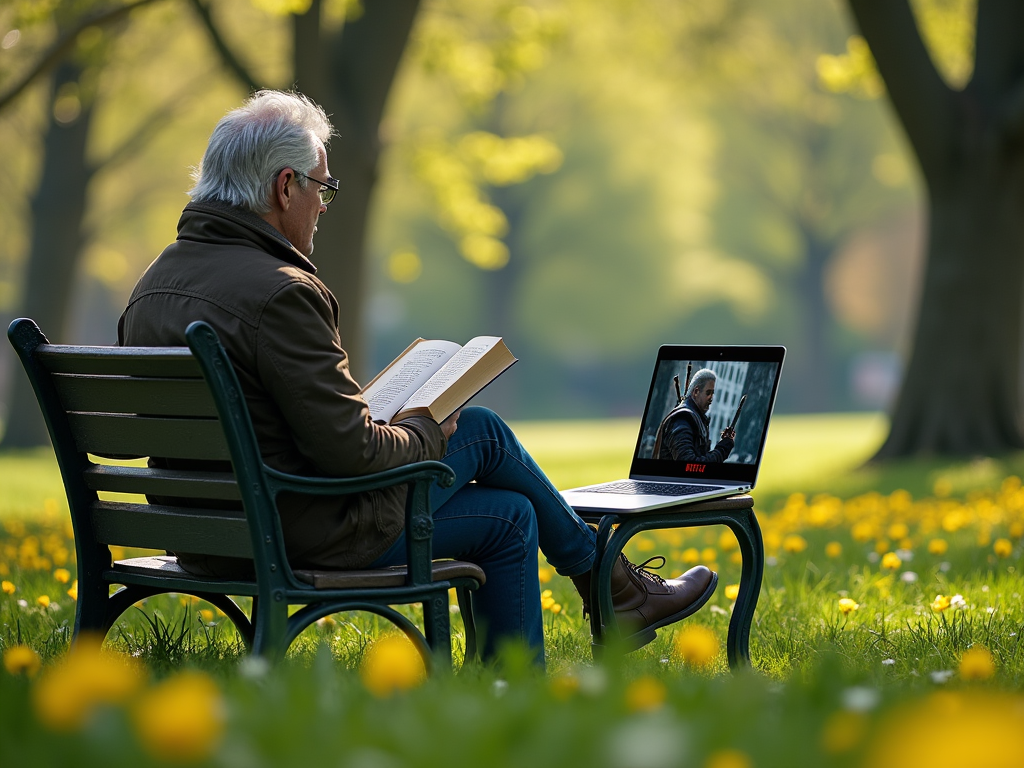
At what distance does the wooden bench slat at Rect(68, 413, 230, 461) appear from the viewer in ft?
9.91

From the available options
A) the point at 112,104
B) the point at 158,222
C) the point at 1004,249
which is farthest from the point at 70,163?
the point at 1004,249

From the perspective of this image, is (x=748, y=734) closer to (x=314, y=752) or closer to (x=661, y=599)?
(x=314, y=752)

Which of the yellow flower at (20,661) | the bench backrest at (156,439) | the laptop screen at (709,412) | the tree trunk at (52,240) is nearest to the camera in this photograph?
the yellow flower at (20,661)

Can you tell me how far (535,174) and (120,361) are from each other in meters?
31.7

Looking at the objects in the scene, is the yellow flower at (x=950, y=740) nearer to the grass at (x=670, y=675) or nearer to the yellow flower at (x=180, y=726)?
the grass at (x=670, y=675)

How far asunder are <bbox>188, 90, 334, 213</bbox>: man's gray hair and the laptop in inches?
50.5

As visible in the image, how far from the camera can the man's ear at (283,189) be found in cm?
327

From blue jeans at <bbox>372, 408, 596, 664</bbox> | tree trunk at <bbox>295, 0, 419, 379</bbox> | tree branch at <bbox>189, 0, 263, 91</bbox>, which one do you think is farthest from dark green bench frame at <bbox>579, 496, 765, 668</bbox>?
tree branch at <bbox>189, 0, 263, 91</bbox>

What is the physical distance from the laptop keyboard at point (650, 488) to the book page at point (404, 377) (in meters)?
0.71

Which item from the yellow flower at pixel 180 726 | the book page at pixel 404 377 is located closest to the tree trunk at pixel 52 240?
the book page at pixel 404 377

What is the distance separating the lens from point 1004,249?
11.2m

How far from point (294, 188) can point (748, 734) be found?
203cm

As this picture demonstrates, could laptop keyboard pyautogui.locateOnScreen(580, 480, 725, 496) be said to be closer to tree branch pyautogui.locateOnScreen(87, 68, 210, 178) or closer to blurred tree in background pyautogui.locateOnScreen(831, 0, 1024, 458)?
blurred tree in background pyautogui.locateOnScreen(831, 0, 1024, 458)

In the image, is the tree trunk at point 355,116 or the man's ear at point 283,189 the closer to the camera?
the man's ear at point 283,189
